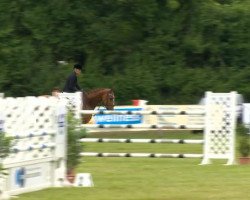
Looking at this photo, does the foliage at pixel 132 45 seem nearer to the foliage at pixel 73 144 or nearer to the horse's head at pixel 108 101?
the horse's head at pixel 108 101

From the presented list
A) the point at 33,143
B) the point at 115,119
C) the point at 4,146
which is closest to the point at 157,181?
the point at 33,143

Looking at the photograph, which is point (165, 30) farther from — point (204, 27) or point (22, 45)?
point (22, 45)

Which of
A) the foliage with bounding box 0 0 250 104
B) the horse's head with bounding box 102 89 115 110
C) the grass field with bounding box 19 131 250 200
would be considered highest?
the foliage with bounding box 0 0 250 104

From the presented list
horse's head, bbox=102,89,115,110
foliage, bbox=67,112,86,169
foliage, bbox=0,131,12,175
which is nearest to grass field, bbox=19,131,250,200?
foliage, bbox=67,112,86,169

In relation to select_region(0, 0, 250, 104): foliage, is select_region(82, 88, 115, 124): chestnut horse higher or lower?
lower

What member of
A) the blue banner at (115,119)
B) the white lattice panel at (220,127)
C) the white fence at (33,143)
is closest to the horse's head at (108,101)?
the blue banner at (115,119)

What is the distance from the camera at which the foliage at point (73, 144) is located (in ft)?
35.5

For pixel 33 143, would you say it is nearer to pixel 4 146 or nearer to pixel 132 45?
pixel 4 146

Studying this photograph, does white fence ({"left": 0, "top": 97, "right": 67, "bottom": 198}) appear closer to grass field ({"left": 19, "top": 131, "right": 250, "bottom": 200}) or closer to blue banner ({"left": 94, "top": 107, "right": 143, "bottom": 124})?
grass field ({"left": 19, "top": 131, "right": 250, "bottom": 200})

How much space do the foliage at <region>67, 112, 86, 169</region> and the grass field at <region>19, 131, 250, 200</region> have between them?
1.53 feet

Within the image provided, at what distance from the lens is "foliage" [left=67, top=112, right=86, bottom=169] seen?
35.5 feet

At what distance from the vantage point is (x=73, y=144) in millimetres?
10898

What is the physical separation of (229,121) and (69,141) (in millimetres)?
4467

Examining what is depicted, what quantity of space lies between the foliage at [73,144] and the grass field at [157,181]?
465 mm
